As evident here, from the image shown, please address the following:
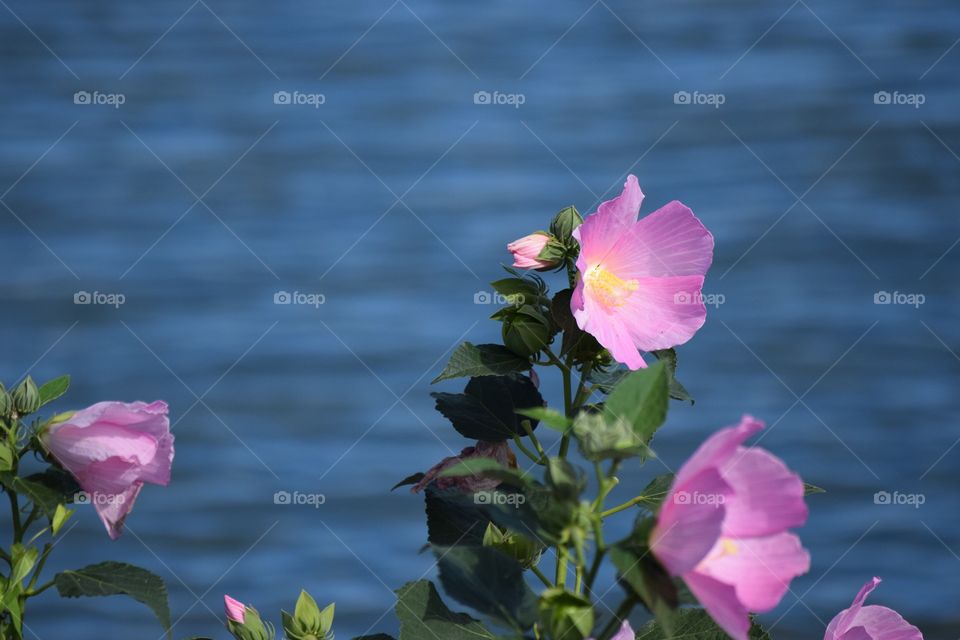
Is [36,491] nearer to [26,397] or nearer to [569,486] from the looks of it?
[26,397]

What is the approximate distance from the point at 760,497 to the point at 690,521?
3cm

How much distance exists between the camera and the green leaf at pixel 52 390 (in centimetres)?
51

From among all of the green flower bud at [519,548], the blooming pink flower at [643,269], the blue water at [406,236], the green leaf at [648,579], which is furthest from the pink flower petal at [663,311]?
the blue water at [406,236]

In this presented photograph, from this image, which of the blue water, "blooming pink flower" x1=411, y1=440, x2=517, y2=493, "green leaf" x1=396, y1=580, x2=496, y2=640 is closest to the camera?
"green leaf" x1=396, y1=580, x2=496, y2=640

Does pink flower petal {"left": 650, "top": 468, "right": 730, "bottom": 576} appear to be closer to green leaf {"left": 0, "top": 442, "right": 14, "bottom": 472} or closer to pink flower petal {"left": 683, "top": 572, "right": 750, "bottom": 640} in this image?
pink flower petal {"left": 683, "top": 572, "right": 750, "bottom": 640}

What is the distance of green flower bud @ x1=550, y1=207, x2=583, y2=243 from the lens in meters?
0.59

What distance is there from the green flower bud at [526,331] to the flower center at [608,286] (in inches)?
1.4

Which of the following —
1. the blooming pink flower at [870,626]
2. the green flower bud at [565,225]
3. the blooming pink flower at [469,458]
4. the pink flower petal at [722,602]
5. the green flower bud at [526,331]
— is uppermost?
the green flower bud at [565,225]

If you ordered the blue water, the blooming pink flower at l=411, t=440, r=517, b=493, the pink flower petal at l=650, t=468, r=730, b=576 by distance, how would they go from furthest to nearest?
the blue water < the blooming pink flower at l=411, t=440, r=517, b=493 < the pink flower petal at l=650, t=468, r=730, b=576

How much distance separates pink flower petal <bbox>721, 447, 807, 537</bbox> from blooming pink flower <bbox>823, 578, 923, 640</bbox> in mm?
158

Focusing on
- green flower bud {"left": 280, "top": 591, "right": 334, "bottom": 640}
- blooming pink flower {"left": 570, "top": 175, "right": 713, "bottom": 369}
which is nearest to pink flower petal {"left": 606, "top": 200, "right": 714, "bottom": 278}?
blooming pink flower {"left": 570, "top": 175, "right": 713, "bottom": 369}

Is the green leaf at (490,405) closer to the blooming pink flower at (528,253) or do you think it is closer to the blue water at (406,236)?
the blooming pink flower at (528,253)

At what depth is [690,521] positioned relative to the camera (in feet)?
1.04

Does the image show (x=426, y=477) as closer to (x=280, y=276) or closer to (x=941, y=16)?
(x=280, y=276)
